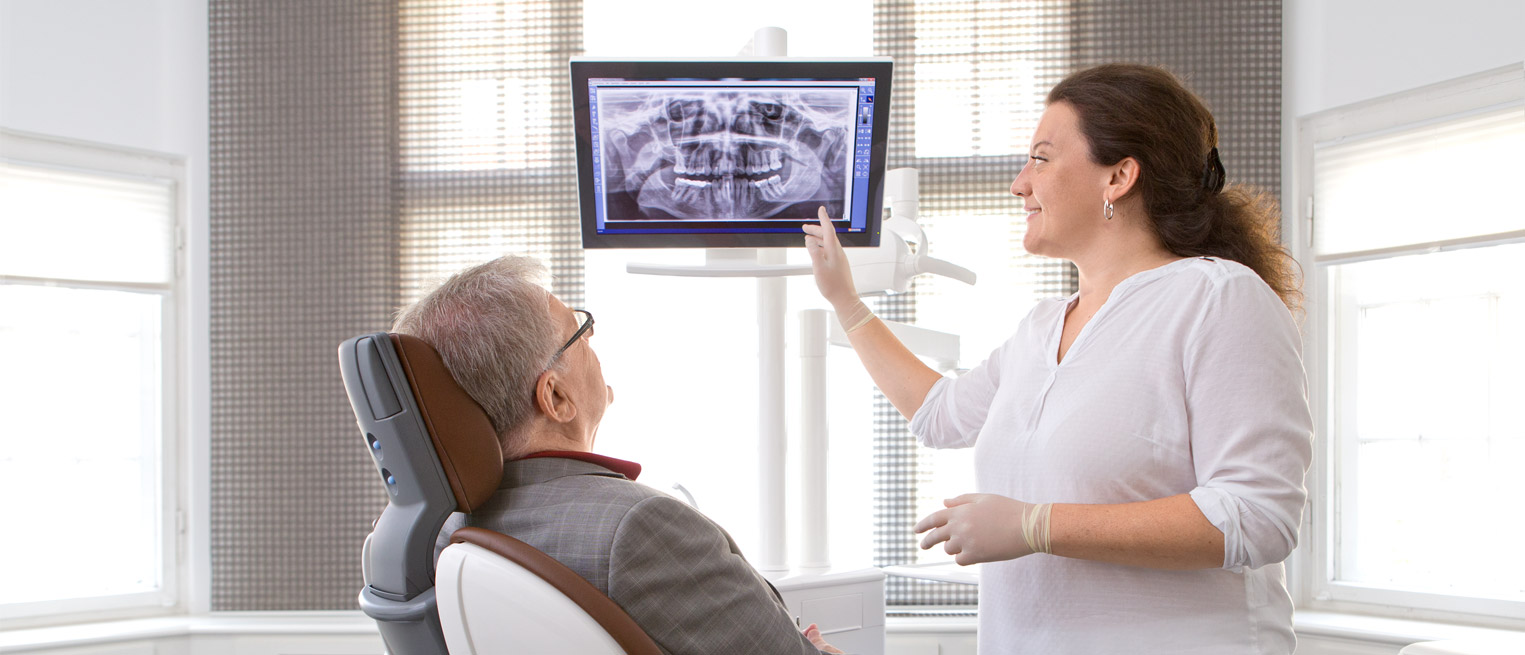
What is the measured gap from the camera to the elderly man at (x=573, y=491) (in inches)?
43.1

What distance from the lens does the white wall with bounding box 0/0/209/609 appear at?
3.09m

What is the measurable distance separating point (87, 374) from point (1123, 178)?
3.55 metres

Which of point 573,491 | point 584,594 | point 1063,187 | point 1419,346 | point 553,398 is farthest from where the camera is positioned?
point 1419,346

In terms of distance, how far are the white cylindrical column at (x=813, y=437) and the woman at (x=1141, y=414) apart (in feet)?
2.34

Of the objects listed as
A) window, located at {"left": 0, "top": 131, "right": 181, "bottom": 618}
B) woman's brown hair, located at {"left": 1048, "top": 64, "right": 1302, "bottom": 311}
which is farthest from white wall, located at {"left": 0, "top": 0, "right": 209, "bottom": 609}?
woman's brown hair, located at {"left": 1048, "top": 64, "right": 1302, "bottom": 311}

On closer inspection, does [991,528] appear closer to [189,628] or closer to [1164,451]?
[1164,451]

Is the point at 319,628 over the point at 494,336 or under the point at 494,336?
under

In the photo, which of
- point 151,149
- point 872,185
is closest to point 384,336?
point 872,185

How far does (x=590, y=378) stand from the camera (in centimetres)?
134

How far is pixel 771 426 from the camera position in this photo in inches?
86.0

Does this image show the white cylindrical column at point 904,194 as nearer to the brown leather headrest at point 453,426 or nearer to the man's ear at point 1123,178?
the man's ear at point 1123,178

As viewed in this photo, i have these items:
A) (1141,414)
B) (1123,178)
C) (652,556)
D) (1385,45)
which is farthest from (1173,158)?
(1385,45)

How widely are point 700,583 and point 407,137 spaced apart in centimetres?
278

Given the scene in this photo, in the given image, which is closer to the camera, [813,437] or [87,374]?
[813,437]
